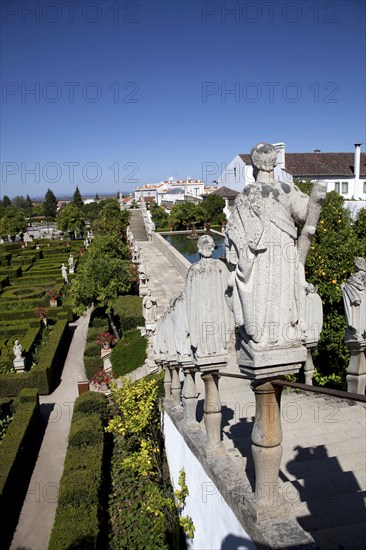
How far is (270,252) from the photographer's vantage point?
10.9 feet

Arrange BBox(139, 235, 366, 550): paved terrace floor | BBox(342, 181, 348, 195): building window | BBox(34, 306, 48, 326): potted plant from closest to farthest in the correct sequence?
BBox(139, 235, 366, 550): paved terrace floor
BBox(34, 306, 48, 326): potted plant
BBox(342, 181, 348, 195): building window

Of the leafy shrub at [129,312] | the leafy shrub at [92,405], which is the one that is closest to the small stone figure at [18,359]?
the leafy shrub at [129,312]

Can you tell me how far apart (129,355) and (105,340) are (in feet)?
9.29

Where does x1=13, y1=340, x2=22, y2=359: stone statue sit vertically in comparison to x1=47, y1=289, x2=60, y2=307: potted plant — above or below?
below

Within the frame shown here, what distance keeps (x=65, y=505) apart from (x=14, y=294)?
2261 cm

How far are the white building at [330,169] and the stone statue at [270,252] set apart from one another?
29232 mm

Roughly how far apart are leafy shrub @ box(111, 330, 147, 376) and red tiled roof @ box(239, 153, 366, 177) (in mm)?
23149

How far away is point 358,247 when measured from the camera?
33.3 ft

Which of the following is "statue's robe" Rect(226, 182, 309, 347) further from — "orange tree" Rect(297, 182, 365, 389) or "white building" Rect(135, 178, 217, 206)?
"white building" Rect(135, 178, 217, 206)

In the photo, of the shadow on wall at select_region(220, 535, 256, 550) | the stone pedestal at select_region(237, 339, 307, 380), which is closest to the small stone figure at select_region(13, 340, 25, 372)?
the shadow on wall at select_region(220, 535, 256, 550)

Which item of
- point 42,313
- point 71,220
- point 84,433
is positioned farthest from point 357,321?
point 71,220

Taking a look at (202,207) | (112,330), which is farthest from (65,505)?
(202,207)

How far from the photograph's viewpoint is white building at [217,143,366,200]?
33.0 meters

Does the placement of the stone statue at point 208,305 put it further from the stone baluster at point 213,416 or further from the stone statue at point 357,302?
the stone statue at point 357,302
